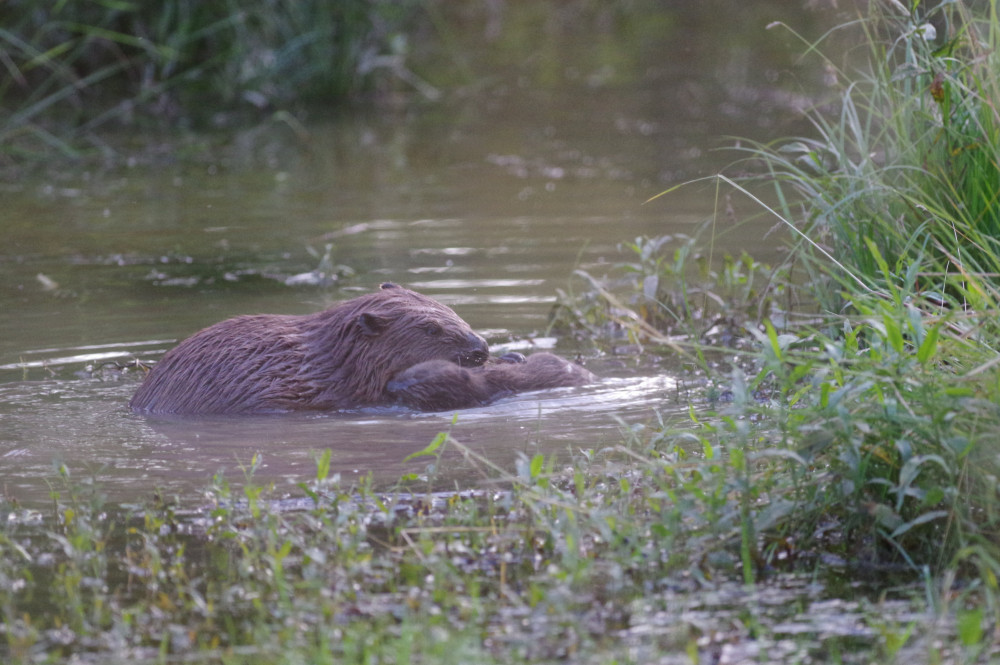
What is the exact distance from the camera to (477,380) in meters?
5.63

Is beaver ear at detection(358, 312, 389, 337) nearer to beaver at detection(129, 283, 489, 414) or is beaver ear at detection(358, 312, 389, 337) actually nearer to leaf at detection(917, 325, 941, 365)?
beaver at detection(129, 283, 489, 414)

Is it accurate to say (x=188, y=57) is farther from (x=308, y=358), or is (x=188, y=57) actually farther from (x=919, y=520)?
(x=919, y=520)

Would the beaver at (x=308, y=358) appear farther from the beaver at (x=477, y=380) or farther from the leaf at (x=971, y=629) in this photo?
the leaf at (x=971, y=629)

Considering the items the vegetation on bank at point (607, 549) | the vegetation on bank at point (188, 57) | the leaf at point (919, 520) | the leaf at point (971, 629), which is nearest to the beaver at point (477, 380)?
the vegetation on bank at point (607, 549)

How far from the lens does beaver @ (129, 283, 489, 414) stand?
557 cm

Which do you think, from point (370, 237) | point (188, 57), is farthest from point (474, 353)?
point (188, 57)

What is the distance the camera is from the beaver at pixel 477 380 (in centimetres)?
555

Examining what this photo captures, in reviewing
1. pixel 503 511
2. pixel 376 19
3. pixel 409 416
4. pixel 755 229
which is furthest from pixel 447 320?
pixel 376 19

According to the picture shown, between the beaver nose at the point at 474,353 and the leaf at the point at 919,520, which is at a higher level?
the beaver nose at the point at 474,353

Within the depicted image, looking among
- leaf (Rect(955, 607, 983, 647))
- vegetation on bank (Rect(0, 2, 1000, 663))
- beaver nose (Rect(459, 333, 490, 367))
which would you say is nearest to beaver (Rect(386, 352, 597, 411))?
beaver nose (Rect(459, 333, 490, 367))

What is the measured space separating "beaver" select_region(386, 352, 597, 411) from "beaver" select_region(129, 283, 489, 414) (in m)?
0.10

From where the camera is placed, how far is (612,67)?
1784 cm

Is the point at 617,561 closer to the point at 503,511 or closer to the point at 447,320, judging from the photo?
the point at 503,511

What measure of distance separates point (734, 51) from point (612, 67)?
1999mm
